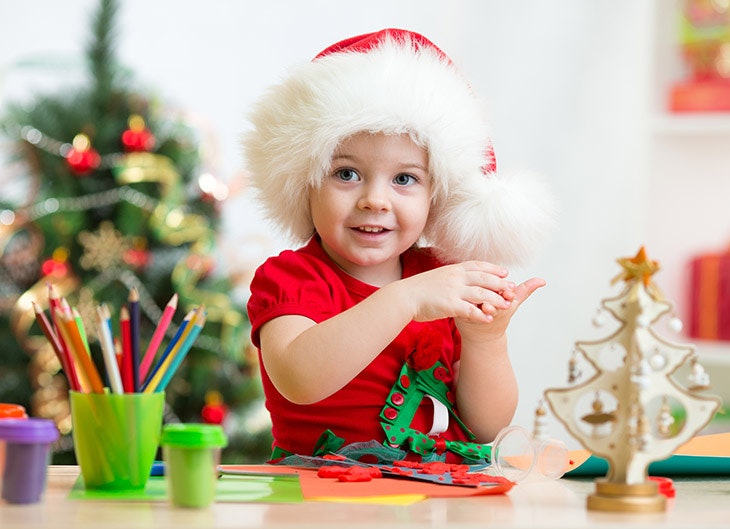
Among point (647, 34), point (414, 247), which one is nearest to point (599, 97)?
point (647, 34)

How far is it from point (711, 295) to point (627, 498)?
72.7 inches

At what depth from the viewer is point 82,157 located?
2.26 metres

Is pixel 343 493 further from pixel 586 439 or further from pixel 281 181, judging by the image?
pixel 281 181

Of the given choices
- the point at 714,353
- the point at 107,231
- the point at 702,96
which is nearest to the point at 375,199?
the point at 107,231

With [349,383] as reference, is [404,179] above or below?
above

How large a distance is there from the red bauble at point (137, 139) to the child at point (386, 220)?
1.25 m

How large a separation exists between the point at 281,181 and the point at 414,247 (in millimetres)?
170

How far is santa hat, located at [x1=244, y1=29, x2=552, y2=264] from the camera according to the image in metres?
1.01

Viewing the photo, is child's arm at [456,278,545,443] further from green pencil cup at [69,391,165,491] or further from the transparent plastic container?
green pencil cup at [69,391,165,491]

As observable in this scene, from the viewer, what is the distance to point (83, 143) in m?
2.28

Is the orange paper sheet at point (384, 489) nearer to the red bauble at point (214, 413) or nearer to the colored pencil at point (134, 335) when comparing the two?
the colored pencil at point (134, 335)

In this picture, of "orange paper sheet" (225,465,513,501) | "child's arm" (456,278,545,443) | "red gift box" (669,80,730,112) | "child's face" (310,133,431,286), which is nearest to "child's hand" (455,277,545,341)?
"child's arm" (456,278,545,443)

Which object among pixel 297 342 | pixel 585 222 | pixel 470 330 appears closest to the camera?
pixel 297 342

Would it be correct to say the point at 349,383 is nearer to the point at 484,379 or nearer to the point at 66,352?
the point at 484,379
